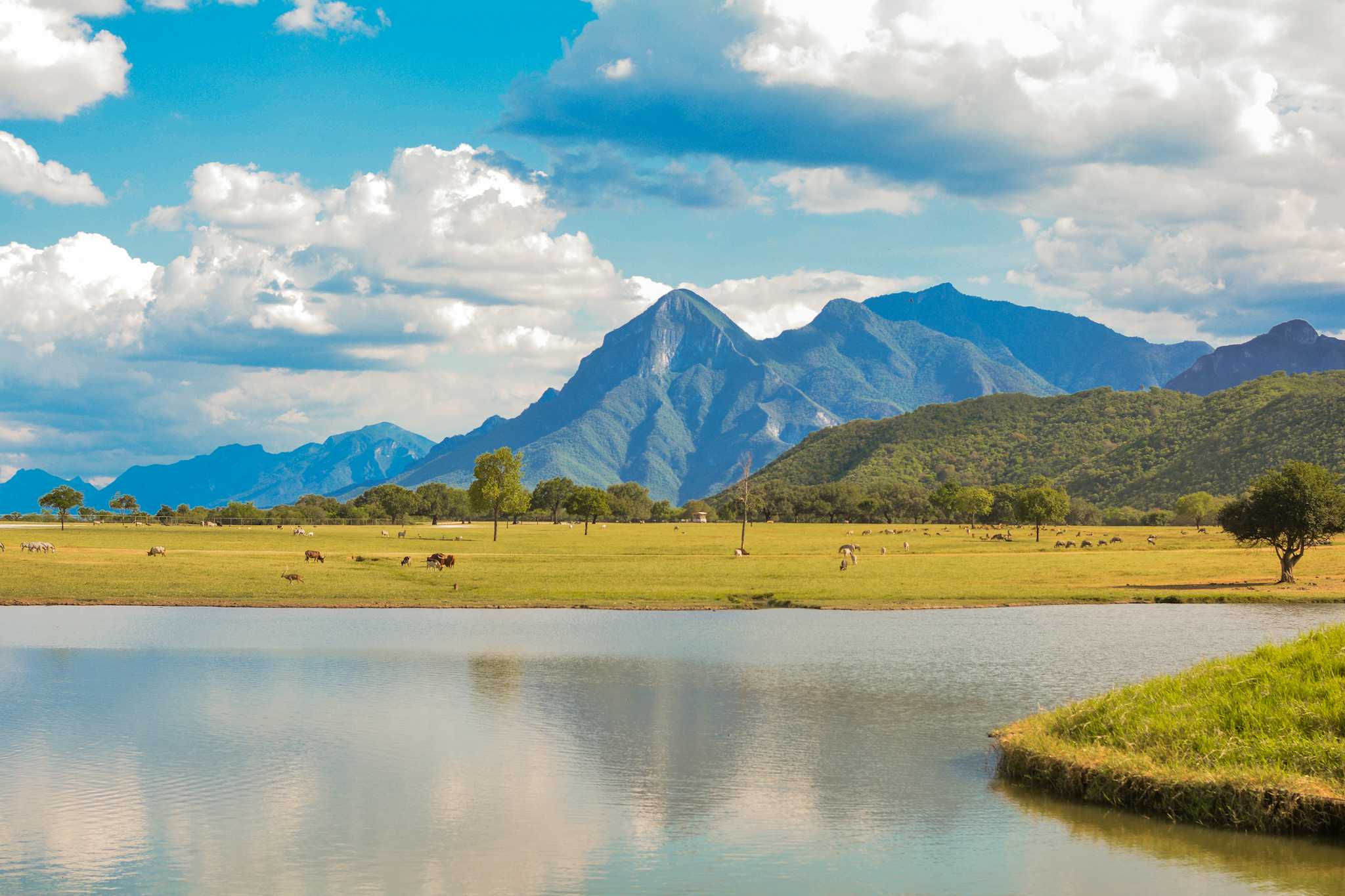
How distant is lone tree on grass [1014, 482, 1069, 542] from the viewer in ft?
484

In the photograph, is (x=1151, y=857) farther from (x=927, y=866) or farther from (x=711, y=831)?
(x=711, y=831)

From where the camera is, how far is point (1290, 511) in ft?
243

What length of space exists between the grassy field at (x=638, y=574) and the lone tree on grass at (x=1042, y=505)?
16.8m

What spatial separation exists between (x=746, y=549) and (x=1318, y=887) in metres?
105

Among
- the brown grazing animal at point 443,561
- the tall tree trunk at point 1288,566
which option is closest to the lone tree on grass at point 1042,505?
the tall tree trunk at point 1288,566

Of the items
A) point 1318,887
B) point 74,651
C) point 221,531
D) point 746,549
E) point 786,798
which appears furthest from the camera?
point 221,531

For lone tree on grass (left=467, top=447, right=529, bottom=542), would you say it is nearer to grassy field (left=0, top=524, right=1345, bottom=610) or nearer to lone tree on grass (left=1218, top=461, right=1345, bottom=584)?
grassy field (left=0, top=524, right=1345, bottom=610)

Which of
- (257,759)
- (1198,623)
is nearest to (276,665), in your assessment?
(257,759)

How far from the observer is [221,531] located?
156875mm

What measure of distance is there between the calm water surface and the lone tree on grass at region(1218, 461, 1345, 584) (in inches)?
1225

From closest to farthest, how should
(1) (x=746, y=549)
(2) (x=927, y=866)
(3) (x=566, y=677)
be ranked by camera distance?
(2) (x=927, y=866) < (3) (x=566, y=677) < (1) (x=746, y=549)

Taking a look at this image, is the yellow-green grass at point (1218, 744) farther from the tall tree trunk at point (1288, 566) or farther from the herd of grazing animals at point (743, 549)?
the tall tree trunk at point (1288, 566)

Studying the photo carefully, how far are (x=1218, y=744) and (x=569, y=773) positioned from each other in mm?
13642

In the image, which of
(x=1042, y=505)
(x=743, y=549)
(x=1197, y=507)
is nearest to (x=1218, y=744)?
(x=743, y=549)
